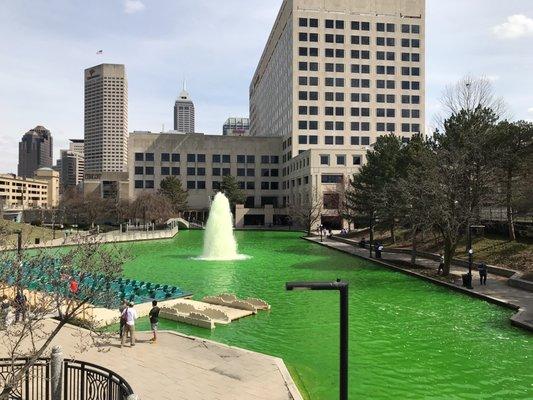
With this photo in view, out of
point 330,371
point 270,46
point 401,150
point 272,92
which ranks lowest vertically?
point 330,371

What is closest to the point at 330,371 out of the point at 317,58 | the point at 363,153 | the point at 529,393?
the point at 529,393

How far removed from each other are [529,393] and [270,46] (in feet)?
397

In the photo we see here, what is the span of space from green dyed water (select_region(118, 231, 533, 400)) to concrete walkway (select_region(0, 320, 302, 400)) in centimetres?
108

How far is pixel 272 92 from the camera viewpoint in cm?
12225

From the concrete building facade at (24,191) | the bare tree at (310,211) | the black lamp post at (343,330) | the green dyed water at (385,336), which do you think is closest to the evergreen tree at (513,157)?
the green dyed water at (385,336)

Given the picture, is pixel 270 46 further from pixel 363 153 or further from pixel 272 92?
pixel 363 153

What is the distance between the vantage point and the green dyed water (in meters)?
13.2

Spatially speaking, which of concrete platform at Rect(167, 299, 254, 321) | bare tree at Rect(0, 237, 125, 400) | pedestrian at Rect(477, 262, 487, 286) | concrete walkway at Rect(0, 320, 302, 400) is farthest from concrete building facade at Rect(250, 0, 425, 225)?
bare tree at Rect(0, 237, 125, 400)

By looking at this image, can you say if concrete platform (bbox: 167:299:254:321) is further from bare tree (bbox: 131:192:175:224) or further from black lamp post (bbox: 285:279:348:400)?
bare tree (bbox: 131:192:175:224)

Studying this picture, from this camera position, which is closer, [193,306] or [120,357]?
[120,357]

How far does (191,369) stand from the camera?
13328 mm

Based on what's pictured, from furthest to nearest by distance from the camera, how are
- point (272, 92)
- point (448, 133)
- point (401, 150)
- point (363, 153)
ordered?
Answer: point (272, 92) < point (363, 153) < point (401, 150) < point (448, 133)

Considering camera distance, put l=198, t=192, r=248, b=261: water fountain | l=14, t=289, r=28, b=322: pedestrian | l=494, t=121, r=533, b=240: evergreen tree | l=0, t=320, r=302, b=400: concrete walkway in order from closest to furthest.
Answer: l=14, t=289, r=28, b=322: pedestrian → l=0, t=320, r=302, b=400: concrete walkway → l=494, t=121, r=533, b=240: evergreen tree → l=198, t=192, r=248, b=261: water fountain

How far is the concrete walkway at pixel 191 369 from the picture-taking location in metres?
11.6
